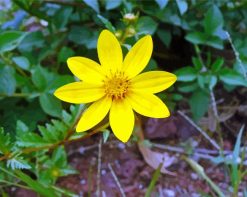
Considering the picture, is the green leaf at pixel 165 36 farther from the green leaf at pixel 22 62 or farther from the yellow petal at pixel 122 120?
the yellow petal at pixel 122 120

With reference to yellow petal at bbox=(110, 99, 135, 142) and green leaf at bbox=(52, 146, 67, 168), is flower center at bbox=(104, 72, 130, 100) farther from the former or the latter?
green leaf at bbox=(52, 146, 67, 168)

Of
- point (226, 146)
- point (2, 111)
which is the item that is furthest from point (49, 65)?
point (226, 146)

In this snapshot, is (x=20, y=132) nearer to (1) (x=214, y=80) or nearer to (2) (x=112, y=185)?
(2) (x=112, y=185)

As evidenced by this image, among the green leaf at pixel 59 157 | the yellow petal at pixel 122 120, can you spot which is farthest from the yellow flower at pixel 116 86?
the green leaf at pixel 59 157


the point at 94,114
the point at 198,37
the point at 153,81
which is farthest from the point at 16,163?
the point at 198,37

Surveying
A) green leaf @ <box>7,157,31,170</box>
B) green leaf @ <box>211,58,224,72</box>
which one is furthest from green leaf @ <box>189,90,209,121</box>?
green leaf @ <box>7,157,31,170</box>

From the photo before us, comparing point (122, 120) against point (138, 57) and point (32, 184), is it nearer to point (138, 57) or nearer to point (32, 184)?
point (138, 57)
